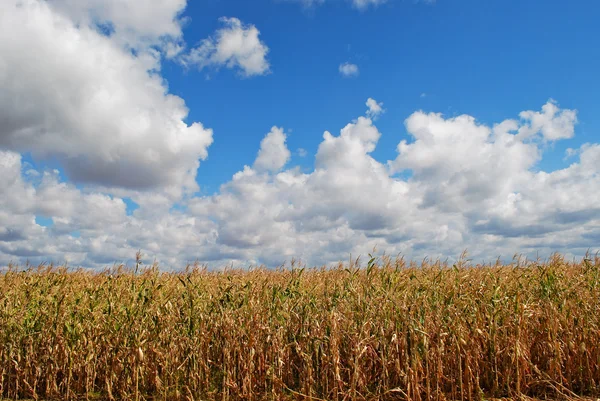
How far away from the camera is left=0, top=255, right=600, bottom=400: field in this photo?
311 inches

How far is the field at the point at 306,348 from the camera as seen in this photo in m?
7.91

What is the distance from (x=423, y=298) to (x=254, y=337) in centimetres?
375

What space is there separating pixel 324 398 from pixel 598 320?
636cm

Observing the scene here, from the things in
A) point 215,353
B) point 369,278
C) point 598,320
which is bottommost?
point 215,353

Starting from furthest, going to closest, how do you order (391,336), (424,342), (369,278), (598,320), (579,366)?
(369,278) → (598,320) → (579,366) → (391,336) → (424,342)

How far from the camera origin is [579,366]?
8.72 m

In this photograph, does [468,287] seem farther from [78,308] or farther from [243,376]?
[78,308]

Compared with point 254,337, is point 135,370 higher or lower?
lower

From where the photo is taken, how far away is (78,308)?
988 centimetres

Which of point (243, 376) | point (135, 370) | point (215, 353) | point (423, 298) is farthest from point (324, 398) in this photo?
point (135, 370)

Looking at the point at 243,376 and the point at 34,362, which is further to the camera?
the point at 34,362

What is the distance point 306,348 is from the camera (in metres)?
8.25

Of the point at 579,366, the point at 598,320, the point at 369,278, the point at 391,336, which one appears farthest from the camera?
the point at 369,278

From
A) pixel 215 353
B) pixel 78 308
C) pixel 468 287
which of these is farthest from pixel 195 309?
pixel 468 287
